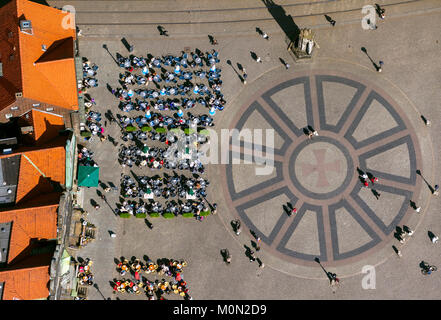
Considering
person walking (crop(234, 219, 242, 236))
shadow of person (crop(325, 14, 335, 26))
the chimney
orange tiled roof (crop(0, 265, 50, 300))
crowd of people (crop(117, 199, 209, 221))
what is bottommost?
orange tiled roof (crop(0, 265, 50, 300))

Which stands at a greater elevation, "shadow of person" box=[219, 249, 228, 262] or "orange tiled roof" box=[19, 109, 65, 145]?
"orange tiled roof" box=[19, 109, 65, 145]

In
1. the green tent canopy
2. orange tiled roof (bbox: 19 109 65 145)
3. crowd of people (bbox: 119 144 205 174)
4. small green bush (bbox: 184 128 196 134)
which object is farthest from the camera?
small green bush (bbox: 184 128 196 134)

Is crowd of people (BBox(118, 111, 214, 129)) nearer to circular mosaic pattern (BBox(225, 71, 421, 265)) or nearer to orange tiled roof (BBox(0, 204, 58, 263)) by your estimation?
circular mosaic pattern (BBox(225, 71, 421, 265))

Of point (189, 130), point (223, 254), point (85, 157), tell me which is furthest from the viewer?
point (189, 130)

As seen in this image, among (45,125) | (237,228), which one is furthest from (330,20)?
(45,125)

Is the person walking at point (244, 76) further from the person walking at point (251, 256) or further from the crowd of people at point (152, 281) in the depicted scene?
the crowd of people at point (152, 281)

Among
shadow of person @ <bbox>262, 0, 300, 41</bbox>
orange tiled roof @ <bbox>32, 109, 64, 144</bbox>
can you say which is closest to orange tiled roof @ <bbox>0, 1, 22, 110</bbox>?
orange tiled roof @ <bbox>32, 109, 64, 144</bbox>

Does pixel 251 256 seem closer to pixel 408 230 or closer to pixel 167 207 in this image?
pixel 167 207
